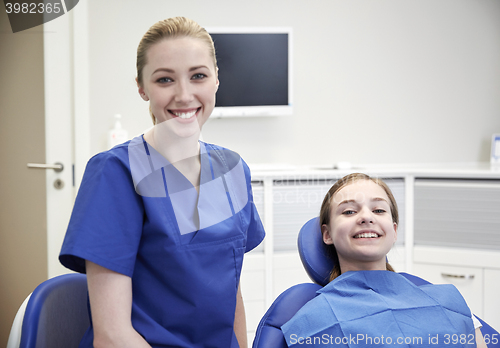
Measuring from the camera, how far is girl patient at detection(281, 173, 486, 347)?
3.39ft

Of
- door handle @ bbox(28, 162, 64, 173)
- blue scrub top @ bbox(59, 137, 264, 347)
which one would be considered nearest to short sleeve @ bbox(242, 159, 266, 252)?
blue scrub top @ bbox(59, 137, 264, 347)

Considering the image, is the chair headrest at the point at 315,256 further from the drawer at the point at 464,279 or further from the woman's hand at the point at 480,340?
the drawer at the point at 464,279

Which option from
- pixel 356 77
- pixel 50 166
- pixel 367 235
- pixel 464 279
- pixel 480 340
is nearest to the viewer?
pixel 480 340

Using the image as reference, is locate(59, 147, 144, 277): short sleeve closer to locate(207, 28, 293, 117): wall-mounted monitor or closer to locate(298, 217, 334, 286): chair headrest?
locate(298, 217, 334, 286): chair headrest

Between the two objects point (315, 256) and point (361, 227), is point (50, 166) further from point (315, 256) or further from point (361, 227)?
point (361, 227)

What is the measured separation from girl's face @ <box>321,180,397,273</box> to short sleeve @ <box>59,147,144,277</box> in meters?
0.66

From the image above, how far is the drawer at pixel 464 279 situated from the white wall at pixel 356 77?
0.81 meters

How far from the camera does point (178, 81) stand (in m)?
0.83

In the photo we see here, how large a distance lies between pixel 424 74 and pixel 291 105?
103cm

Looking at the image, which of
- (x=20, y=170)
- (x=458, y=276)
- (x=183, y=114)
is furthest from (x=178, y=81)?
(x=458, y=276)

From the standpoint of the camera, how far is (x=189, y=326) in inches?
34.0

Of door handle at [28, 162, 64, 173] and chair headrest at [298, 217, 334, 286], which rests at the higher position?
door handle at [28, 162, 64, 173]

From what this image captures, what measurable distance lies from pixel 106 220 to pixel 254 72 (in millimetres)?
1801

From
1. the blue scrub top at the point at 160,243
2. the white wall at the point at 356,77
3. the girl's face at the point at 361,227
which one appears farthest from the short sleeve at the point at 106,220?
the white wall at the point at 356,77
